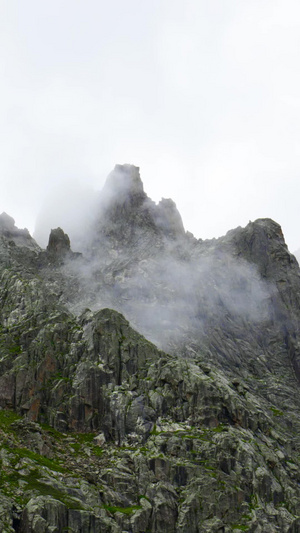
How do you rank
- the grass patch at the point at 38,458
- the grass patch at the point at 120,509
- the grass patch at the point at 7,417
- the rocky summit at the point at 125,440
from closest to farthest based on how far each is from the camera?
the rocky summit at the point at 125,440 → the grass patch at the point at 120,509 → the grass patch at the point at 38,458 → the grass patch at the point at 7,417

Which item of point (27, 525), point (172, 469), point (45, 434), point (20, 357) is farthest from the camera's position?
point (20, 357)

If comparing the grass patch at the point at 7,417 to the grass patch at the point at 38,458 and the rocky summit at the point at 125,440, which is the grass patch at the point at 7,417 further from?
the grass patch at the point at 38,458

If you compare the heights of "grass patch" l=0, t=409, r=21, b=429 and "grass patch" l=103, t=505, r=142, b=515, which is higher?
"grass patch" l=0, t=409, r=21, b=429

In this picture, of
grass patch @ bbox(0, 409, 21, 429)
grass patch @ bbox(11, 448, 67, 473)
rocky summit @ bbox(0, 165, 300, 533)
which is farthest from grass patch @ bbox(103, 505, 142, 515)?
grass patch @ bbox(0, 409, 21, 429)

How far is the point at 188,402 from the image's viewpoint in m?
163

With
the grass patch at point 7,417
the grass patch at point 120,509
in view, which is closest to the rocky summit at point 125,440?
the grass patch at point 7,417

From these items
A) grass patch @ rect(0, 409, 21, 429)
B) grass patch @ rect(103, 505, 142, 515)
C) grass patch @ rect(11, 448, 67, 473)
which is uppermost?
grass patch @ rect(0, 409, 21, 429)

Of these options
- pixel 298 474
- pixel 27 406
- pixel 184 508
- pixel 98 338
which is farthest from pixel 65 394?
pixel 298 474

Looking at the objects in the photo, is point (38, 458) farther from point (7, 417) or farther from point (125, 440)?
point (125, 440)

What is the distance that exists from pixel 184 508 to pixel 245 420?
→ 45353 millimetres

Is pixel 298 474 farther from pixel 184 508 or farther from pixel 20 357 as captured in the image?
pixel 20 357

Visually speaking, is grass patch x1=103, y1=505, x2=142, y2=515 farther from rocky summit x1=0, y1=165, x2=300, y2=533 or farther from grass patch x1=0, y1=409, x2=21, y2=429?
grass patch x1=0, y1=409, x2=21, y2=429

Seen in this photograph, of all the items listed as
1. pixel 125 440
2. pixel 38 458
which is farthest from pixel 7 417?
pixel 125 440

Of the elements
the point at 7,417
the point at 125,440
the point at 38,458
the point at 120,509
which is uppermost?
the point at 7,417
